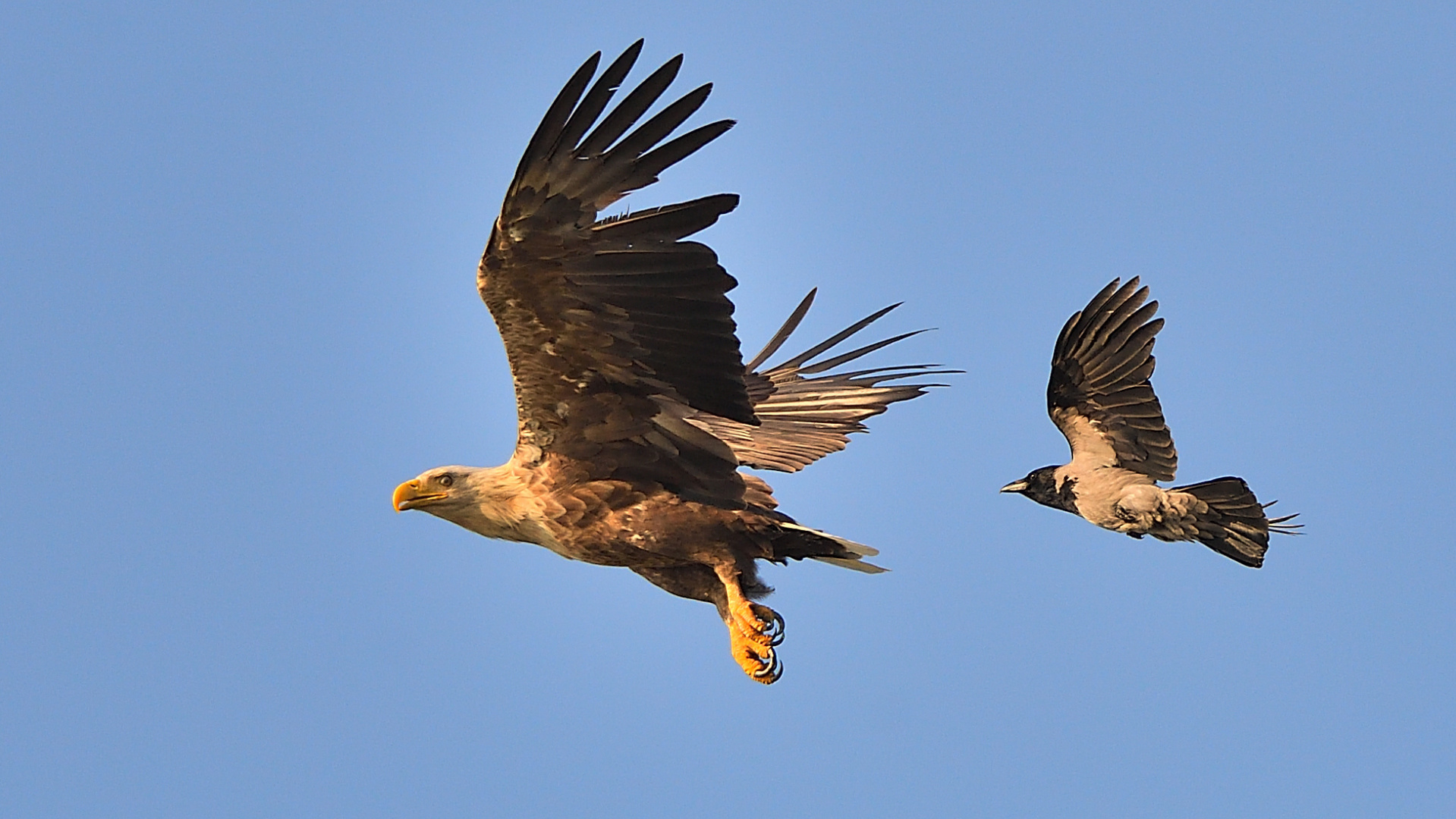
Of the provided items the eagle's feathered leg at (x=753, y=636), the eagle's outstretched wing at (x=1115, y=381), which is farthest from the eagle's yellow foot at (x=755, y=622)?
the eagle's outstretched wing at (x=1115, y=381)

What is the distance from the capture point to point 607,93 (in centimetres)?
676

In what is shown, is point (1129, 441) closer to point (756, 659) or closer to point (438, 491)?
point (756, 659)

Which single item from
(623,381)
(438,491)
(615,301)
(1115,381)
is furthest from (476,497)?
(1115,381)

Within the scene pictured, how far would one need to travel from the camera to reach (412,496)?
8.16m

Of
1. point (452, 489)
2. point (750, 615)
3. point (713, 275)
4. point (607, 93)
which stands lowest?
point (750, 615)

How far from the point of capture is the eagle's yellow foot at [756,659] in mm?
7949

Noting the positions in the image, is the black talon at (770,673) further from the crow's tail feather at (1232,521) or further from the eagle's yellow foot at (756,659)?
the crow's tail feather at (1232,521)

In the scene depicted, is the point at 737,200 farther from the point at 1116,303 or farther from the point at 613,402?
the point at 1116,303

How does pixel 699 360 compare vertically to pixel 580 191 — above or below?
below

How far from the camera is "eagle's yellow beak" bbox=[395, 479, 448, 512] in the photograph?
814 cm

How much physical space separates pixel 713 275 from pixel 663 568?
5.63ft

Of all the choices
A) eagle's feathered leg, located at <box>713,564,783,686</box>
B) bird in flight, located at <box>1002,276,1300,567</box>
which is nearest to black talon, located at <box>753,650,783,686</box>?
eagle's feathered leg, located at <box>713,564,783,686</box>

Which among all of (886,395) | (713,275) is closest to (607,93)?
(713,275)

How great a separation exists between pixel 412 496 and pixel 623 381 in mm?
1215
